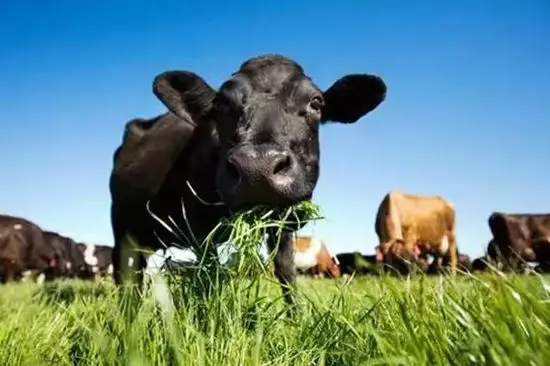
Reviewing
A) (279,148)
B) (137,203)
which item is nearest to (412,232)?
(137,203)

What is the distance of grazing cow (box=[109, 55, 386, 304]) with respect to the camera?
3.98 m

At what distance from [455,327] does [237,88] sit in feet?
10.1

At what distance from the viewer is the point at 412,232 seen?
1022 inches

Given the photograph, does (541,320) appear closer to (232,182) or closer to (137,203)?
(232,182)

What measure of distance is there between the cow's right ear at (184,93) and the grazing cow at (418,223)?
1928 cm

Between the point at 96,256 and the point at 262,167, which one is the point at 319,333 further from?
the point at 96,256

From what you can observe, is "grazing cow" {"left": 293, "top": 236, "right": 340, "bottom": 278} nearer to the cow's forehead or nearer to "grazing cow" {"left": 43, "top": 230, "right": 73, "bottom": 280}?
"grazing cow" {"left": 43, "top": 230, "right": 73, "bottom": 280}

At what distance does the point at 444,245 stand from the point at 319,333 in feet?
78.7

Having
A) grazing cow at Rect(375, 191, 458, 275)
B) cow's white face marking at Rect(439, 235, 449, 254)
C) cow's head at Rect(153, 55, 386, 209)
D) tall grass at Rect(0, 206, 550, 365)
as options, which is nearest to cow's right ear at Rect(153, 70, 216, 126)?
cow's head at Rect(153, 55, 386, 209)

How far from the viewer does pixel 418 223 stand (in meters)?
26.5

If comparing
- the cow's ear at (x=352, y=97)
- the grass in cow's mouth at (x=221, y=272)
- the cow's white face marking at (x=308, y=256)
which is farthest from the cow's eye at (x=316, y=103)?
the cow's white face marking at (x=308, y=256)

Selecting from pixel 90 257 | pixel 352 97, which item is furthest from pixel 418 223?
pixel 90 257

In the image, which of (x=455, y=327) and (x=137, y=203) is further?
(x=137, y=203)

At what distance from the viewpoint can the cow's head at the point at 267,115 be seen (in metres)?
3.92
